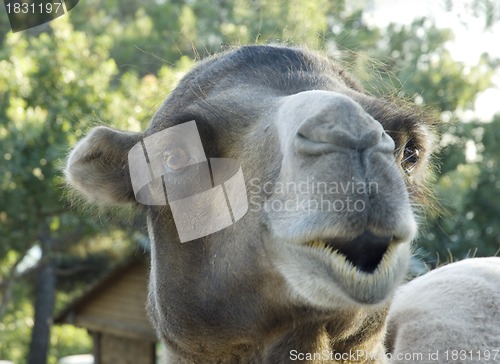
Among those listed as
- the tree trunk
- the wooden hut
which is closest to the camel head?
the wooden hut

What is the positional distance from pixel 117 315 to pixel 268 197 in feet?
60.7

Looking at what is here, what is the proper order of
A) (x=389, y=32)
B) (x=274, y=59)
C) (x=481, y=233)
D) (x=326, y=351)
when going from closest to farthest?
(x=326, y=351)
(x=274, y=59)
(x=481, y=233)
(x=389, y=32)

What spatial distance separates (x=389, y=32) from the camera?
1952 centimetres

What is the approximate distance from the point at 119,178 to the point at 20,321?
33.1 metres

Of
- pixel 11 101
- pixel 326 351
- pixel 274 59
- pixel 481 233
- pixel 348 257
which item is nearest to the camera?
pixel 348 257

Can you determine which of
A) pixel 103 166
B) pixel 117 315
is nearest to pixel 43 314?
pixel 117 315

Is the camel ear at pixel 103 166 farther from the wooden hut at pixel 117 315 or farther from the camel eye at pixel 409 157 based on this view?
the wooden hut at pixel 117 315

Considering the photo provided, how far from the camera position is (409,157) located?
4.08 m

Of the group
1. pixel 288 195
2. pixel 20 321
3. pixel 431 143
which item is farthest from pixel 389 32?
pixel 20 321

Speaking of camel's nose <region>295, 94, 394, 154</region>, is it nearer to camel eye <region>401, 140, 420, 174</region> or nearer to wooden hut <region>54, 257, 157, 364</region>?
camel eye <region>401, 140, 420, 174</region>

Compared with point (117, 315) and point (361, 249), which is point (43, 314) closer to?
point (117, 315)

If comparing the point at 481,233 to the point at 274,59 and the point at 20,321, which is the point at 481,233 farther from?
the point at 20,321

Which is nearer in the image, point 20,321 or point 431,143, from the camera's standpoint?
point 431,143

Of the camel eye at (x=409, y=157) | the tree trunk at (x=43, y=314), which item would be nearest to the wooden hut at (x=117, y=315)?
the tree trunk at (x=43, y=314)
